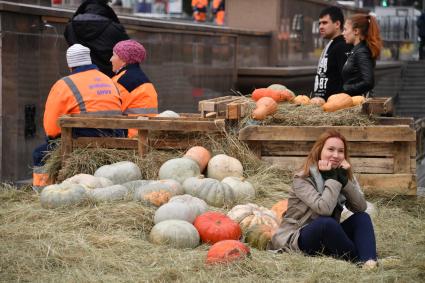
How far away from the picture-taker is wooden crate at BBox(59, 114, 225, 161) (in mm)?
8906

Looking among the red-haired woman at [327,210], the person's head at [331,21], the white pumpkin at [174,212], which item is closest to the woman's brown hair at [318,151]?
the red-haired woman at [327,210]

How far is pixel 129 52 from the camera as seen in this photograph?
9.80 m

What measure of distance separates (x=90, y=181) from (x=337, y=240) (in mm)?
2438

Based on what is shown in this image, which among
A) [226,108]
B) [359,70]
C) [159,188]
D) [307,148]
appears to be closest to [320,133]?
[307,148]

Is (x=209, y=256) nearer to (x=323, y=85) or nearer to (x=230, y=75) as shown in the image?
(x=323, y=85)

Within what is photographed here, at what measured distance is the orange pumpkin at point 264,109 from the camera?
9.31 metres

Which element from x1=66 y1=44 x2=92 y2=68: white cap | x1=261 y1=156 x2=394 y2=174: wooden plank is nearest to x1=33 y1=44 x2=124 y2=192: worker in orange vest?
x1=66 y1=44 x2=92 y2=68: white cap

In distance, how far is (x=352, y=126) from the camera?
30.0 ft

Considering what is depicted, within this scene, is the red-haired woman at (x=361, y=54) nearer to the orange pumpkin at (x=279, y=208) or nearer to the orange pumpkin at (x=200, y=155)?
the orange pumpkin at (x=200, y=155)

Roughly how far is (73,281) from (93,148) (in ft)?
10.3

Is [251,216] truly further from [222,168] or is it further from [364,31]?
[364,31]

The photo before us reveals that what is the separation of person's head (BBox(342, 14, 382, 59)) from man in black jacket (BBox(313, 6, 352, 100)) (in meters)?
0.35

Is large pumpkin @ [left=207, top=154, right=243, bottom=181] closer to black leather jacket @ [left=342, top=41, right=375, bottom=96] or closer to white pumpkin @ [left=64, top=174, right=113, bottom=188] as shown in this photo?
white pumpkin @ [left=64, top=174, right=113, bottom=188]

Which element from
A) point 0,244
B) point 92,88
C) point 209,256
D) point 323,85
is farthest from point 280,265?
point 323,85
